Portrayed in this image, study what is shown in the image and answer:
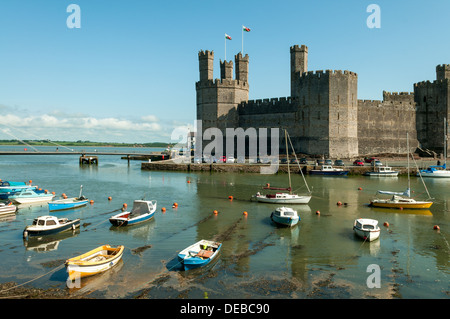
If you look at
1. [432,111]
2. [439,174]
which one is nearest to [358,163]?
[439,174]

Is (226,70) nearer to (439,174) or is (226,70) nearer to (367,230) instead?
(439,174)

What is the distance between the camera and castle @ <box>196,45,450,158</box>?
4512 centimetres

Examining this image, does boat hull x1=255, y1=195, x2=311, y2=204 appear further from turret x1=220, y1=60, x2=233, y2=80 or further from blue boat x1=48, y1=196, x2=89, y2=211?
turret x1=220, y1=60, x2=233, y2=80

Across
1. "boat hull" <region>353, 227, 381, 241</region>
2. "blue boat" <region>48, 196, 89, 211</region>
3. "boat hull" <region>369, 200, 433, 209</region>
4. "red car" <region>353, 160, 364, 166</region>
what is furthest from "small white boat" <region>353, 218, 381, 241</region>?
"red car" <region>353, 160, 364, 166</region>

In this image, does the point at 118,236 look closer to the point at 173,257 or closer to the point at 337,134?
the point at 173,257

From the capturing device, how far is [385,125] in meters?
48.8

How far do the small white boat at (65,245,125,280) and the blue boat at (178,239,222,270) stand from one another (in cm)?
230

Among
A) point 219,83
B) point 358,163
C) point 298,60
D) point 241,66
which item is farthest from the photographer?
point 241,66

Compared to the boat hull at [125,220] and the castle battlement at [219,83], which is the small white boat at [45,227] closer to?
the boat hull at [125,220]

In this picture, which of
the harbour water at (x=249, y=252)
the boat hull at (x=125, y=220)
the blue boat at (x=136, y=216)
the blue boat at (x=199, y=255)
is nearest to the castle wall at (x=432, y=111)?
the harbour water at (x=249, y=252)

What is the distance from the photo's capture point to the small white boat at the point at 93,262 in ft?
37.0

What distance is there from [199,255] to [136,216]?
745 centimetres
